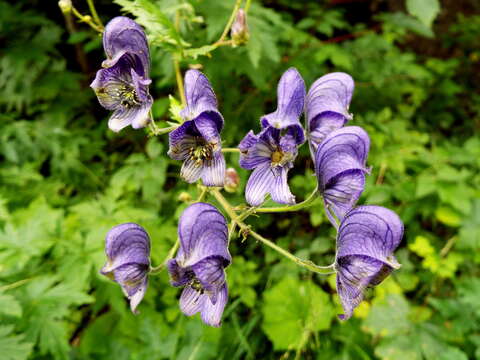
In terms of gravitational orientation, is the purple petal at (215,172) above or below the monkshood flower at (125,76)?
below

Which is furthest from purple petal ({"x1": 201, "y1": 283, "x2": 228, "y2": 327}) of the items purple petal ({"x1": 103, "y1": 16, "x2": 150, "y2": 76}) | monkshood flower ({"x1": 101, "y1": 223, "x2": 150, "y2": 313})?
purple petal ({"x1": 103, "y1": 16, "x2": 150, "y2": 76})

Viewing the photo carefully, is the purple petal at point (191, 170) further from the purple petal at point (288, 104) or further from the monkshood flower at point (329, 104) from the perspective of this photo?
the monkshood flower at point (329, 104)

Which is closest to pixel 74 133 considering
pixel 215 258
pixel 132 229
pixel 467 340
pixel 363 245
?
pixel 132 229

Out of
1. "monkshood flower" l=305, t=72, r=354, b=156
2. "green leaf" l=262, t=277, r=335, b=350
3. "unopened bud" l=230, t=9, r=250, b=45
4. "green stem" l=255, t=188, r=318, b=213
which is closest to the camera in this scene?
"green stem" l=255, t=188, r=318, b=213

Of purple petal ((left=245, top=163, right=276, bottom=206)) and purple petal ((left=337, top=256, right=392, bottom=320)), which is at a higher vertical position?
purple petal ((left=245, top=163, right=276, bottom=206))

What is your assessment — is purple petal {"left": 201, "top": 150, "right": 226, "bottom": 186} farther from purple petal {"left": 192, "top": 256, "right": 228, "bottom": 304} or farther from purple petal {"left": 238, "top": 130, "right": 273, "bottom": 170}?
purple petal {"left": 192, "top": 256, "right": 228, "bottom": 304}

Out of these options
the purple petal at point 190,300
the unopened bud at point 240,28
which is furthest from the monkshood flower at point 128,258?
the unopened bud at point 240,28
